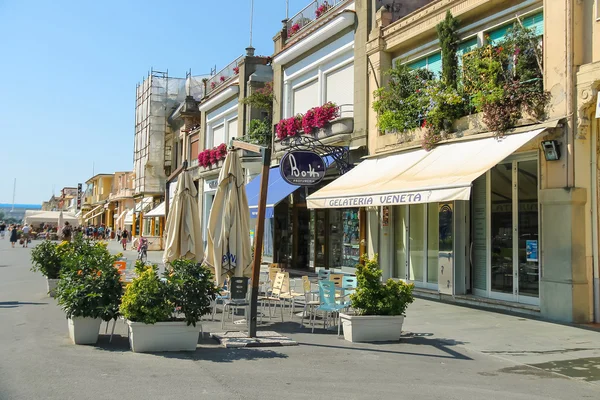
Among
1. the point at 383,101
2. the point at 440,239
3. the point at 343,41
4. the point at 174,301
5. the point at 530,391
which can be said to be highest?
the point at 343,41

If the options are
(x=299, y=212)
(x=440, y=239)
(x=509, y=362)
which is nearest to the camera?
(x=509, y=362)

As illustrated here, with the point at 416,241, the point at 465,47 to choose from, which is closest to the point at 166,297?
the point at 416,241

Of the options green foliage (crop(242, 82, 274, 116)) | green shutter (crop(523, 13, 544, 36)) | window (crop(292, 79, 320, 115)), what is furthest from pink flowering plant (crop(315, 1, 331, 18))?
green shutter (crop(523, 13, 544, 36))

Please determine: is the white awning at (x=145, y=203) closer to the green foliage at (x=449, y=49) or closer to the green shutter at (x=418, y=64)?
the green shutter at (x=418, y=64)

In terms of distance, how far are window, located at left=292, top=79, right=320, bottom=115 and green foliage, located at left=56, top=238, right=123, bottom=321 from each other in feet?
40.7

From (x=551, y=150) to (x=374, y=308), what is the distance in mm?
4753

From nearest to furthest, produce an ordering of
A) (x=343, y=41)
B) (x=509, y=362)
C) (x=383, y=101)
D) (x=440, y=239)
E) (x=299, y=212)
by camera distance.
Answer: (x=509, y=362), (x=440, y=239), (x=383, y=101), (x=343, y=41), (x=299, y=212)

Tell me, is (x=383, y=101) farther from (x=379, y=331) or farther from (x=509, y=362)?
(x=509, y=362)

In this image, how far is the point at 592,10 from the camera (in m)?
10.7

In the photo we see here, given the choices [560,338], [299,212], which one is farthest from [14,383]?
[299,212]

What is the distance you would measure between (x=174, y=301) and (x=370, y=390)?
308cm

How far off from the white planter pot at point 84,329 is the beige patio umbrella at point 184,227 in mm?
3852

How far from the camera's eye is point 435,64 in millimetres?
15016

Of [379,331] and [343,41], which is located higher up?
[343,41]
